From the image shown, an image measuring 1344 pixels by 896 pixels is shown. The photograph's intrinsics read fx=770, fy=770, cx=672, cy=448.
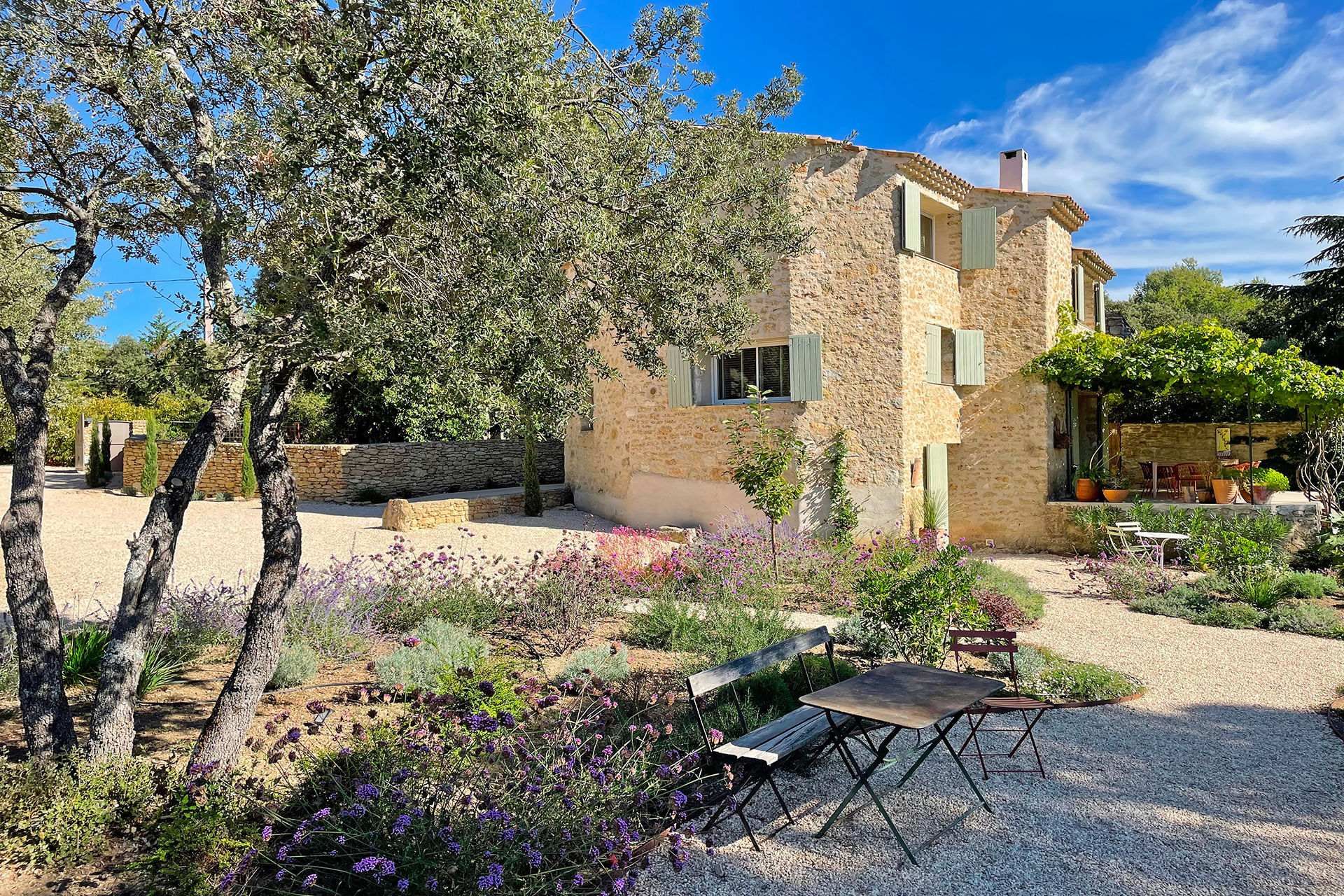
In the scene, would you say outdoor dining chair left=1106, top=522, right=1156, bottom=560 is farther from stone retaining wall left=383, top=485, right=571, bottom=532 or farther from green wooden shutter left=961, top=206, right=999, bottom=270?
stone retaining wall left=383, top=485, right=571, bottom=532

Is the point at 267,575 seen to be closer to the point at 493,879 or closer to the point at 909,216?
the point at 493,879

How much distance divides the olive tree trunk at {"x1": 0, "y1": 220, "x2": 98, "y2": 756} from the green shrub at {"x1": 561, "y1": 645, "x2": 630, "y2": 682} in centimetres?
288

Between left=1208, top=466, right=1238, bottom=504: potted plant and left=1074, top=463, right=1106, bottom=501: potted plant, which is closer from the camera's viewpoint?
left=1208, top=466, right=1238, bottom=504: potted plant

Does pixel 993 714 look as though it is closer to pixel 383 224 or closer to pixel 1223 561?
pixel 383 224

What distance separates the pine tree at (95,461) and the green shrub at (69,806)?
2132cm

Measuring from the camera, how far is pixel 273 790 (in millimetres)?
3812

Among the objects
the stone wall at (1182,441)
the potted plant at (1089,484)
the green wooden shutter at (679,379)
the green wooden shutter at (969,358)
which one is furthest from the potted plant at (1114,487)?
the green wooden shutter at (679,379)

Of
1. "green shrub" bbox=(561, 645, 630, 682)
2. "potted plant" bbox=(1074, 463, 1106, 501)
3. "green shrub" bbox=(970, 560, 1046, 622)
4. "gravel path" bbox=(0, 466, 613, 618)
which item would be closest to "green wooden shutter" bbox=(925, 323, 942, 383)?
"potted plant" bbox=(1074, 463, 1106, 501)

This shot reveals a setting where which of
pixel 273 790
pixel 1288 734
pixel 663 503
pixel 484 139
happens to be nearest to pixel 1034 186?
pixel 663 503

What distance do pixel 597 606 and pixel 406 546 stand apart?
5.40 m

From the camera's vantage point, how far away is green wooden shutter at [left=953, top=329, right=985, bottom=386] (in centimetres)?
1520

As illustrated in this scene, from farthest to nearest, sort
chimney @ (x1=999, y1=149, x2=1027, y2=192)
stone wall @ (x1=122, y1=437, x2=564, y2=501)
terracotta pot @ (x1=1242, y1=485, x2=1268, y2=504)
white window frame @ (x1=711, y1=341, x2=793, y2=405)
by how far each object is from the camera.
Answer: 1. stone wall @ (x1=122, y1=437, x2=564, y2=501)
2. chimney @ (x1=999, y1=149, x2=1027, y2=192)
3. terracotta pot @ (x1=1242, y1=485, x2=1268, y2=504)
4. white window frame @ (x1=711, y1=341, x2=793, y2=405)

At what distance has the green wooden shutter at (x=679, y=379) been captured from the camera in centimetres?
1373

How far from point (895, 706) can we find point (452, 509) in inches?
475
